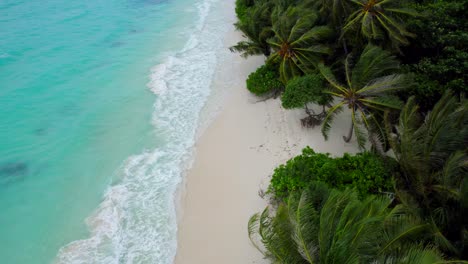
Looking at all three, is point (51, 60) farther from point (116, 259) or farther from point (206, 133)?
point (116, 259)

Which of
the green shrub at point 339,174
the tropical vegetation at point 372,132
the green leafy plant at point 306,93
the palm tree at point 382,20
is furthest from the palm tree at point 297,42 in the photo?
the green shrub at point 339,174

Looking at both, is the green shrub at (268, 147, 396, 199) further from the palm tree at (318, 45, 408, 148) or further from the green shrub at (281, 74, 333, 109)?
the green shrub at (281, 74, 333, 109)

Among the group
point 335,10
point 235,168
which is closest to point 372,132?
point 235,168

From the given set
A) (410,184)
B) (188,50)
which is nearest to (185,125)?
(188,50)

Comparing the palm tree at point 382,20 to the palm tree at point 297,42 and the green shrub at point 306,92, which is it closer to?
the palm tree at point 297,42

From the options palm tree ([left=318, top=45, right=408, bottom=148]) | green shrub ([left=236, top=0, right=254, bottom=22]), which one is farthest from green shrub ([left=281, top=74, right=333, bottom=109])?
green shrub ([left=236, top=0, right=254, bottom=22])

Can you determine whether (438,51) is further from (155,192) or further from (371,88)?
(155,192)
